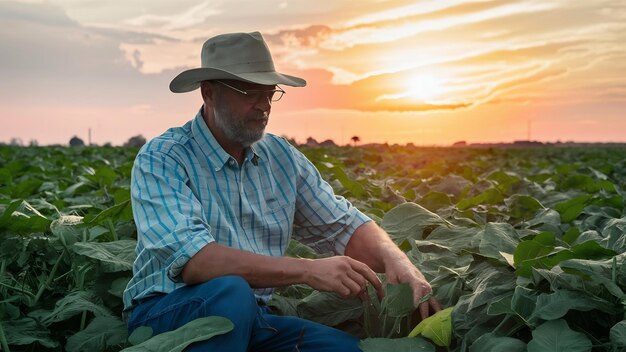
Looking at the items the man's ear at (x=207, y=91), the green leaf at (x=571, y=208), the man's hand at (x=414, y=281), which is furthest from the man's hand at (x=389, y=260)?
the green leaf at (x=571, y=208)

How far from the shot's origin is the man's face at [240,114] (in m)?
3.14

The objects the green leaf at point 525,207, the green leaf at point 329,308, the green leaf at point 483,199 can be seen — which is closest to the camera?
the green leaf at point 329,308

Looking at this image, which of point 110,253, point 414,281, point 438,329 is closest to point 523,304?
point 438,329

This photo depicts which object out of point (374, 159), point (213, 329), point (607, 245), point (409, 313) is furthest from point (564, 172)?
point (213, 329)

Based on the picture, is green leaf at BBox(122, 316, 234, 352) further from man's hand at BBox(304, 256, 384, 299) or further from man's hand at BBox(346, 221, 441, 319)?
man's hand at BBox(346, 221, 441, 319)

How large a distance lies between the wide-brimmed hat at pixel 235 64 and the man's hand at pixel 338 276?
2.54ft

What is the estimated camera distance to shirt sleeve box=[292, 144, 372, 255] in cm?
354

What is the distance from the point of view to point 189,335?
2549 millimetres

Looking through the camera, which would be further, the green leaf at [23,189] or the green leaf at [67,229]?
the green leaf at [23,189]

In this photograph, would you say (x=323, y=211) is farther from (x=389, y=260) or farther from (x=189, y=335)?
(x=189, y=335)

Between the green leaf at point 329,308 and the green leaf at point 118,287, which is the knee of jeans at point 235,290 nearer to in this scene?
the green leaf at point 329,308

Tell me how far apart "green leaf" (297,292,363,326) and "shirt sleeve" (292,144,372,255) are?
0.34 meters

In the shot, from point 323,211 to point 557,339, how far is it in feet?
4.72

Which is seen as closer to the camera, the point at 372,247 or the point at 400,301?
the point at 400,301
